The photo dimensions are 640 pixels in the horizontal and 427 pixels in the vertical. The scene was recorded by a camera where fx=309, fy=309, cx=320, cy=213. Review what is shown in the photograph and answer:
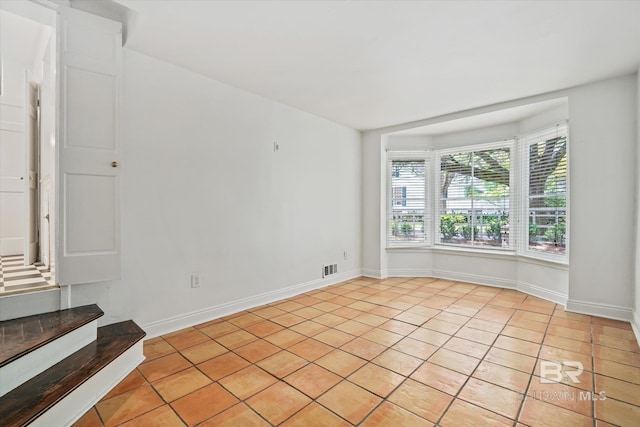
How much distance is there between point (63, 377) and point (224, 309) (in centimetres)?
171

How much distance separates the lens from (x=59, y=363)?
6.47ft

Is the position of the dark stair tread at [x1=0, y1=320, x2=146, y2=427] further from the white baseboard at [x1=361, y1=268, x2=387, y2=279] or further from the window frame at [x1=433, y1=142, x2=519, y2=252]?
the window frame at [x1=433, y1=142, x2=519, y2=252]

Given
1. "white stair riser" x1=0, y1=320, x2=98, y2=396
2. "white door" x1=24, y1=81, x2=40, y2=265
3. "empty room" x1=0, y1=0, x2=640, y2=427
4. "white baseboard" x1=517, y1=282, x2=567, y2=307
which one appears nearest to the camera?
"white stair riser" x1=0, y1=320, x2=98, y2=396

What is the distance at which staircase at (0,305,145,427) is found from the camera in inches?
62.5

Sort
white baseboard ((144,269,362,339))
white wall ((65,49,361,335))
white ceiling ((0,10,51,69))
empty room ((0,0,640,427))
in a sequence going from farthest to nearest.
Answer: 1. white baseboard ((144,269,362,339))
2. white wall ((65,49,361,335))
3. white ceiling ((0,10,51,69))
4. empty room ((0,0,640,427))

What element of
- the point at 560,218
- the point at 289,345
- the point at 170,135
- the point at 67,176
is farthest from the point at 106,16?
the point at 560,218

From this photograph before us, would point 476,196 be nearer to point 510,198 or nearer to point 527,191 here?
point 510,198

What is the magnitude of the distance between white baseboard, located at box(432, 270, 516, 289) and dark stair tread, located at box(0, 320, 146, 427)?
460 centimetres

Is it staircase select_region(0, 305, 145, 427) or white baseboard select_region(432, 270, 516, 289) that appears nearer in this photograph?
staircase select_region(0, 305, 145, 427)

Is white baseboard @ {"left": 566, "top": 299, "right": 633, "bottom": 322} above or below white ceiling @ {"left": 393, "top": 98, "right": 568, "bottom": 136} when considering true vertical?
below

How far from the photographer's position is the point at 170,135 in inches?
119

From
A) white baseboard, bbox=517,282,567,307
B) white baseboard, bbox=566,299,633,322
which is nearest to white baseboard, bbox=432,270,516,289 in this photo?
white baseboard, bbox=517,282,567,307

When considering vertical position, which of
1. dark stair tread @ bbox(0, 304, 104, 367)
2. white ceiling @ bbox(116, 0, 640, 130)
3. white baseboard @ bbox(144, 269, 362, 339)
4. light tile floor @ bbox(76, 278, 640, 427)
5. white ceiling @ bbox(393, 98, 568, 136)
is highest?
white ceiling @ bbox(116, 0, 640, 130)

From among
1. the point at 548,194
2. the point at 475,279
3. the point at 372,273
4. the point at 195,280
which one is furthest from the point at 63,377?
the point at 548,194
